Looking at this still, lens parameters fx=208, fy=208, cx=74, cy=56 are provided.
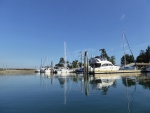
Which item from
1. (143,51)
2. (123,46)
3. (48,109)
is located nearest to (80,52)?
(123,46)

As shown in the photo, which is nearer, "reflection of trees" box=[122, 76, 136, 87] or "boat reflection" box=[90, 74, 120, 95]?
"boat reflection" box=[90, 74, 120, 95]

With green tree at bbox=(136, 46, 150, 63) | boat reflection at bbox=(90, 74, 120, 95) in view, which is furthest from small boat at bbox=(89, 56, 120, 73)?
green tree at bbox=(136, 46, 150, 63)

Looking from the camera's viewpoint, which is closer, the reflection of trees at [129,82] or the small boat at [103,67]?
the reflection of trees at [129,82]

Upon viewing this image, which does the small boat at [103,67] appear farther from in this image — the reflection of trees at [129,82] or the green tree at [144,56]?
the green tree at [144,56]

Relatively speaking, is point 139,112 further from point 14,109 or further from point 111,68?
point 111,68

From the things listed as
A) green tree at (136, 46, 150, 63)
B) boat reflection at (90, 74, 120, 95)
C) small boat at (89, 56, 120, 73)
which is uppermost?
green tree at (136, 46, 150, 63)

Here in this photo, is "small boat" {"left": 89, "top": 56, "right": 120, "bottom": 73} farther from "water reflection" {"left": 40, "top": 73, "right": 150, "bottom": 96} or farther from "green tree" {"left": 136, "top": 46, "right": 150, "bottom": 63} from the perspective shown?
"green tree" {"left": 136, "top": 46, "right": 150, "bottom": 63}

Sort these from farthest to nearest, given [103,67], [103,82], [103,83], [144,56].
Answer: [144,56]
[103,67]
[103,82]
[103,83]

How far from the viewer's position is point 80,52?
8962cm

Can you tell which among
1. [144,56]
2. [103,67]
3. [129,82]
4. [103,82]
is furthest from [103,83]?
[144,56]

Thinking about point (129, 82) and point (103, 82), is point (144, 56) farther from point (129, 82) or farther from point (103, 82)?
point (103, 82)

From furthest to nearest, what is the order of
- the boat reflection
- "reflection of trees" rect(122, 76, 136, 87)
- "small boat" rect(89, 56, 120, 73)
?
"small boat" rect(89, 56, 120, 73)
"reflection of trees" rect(122, 76, 136, 87)
the boat reflection

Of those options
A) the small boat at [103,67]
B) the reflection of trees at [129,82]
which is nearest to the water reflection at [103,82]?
the reflection of trees at [129,82]

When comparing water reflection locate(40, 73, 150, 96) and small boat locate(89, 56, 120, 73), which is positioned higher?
small boat locate(89, 56, 120, 73)
